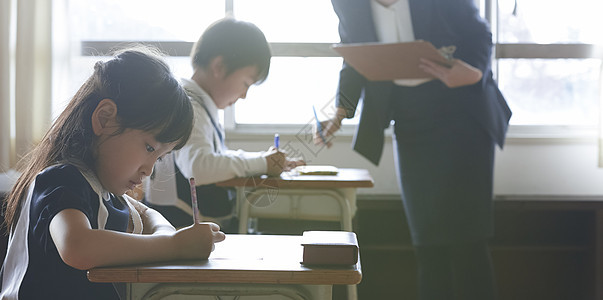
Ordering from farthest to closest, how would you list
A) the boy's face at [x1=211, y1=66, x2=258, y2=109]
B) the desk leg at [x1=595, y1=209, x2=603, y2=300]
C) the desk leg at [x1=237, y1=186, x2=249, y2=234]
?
the desk leg at [x1=595, y1=209, x2=603, y2=300] → the boy's face at [x1=211, y1=66, x2=258, y2=109] → the desk leg at [x1=237, y1=186, x2=249, y2=234]

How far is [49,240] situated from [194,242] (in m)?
0.22

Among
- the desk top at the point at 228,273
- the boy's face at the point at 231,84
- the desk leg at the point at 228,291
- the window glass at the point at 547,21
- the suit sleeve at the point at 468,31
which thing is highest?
the window glass at the point at 547,21

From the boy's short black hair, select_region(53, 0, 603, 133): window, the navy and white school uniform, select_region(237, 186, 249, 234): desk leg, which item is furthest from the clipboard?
select_region(53, 0, 603, 133): window

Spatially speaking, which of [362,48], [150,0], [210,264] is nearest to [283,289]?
[210,264]

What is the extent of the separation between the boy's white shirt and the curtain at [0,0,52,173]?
57.3 inches

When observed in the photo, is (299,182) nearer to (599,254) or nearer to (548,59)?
(599,254)

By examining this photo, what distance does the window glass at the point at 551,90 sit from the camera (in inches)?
137

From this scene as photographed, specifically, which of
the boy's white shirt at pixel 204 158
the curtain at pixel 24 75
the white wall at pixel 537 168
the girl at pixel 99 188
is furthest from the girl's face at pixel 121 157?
the curtain at pixel 24 75

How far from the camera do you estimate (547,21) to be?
11.4 ft

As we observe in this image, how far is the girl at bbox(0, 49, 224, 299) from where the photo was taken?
976mm

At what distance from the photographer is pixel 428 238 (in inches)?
86.4

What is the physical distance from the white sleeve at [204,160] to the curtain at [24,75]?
1524 mm

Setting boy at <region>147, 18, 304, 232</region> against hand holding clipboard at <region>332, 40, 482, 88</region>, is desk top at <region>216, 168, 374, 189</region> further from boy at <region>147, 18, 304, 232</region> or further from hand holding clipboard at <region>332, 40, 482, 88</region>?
hand holding clipboard at <region>332, 40, 482, 88</region>

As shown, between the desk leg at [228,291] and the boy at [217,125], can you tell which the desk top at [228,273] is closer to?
the desk leg at [228,291]
